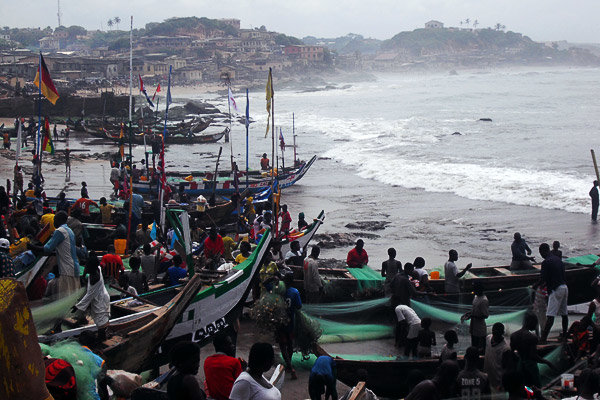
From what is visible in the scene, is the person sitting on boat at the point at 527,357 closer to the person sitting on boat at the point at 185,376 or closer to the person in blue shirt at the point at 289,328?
the person in blue shirt at the point at 289,328

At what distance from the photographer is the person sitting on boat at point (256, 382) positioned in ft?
14.6

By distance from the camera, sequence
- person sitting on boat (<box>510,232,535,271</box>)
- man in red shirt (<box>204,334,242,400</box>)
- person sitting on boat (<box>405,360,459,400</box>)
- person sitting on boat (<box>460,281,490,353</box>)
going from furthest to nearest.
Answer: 1. person sitting on boat (<box>510,232,535,271</box>)
2. person sitting on boat (<box>460,281,490,353</box>)
3. person sitting on boat (<box>405,360,459,400</box>)
4. man in red shirt (<box>204,334,242,400</box>)

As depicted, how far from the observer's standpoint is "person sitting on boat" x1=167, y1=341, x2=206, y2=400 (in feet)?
14.5

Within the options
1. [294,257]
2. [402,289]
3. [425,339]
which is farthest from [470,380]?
[294,257]

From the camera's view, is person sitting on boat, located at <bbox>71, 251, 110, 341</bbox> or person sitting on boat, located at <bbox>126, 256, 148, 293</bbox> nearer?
person sitting on boat, located at <bbox>71, 251, 110, 341</bbox>

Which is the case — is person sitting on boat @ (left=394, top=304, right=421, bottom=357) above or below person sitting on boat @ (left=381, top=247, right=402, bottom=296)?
below

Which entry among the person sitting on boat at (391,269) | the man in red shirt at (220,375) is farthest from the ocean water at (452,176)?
the man in red shirt at (220,375)

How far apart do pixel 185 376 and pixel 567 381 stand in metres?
4.36

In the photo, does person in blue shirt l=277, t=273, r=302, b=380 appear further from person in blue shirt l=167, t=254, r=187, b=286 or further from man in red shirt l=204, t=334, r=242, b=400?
man in red shirt l=204, t=334, r=242, b=400

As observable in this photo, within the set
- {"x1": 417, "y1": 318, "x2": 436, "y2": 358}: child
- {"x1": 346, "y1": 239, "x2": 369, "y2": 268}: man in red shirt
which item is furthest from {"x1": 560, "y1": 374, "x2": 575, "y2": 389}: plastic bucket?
{"x1": 346, "y1": 239, "x2": 369, "y2": 268}: man in red shirt

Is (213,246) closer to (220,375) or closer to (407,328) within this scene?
(407,328)

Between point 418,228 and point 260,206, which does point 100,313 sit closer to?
point 260,206

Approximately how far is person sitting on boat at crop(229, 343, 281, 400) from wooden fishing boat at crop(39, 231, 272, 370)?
2746mm

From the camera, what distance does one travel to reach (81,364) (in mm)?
4941
